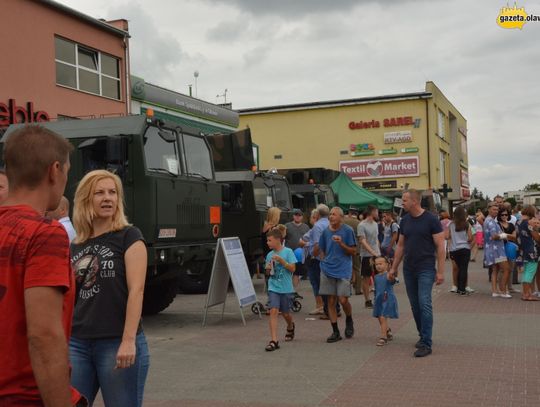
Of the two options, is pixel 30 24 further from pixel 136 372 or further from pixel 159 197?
pixel 136 372

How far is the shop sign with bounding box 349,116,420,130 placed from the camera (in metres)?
45.1

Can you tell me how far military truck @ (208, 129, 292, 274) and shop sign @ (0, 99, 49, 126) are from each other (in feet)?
18.6

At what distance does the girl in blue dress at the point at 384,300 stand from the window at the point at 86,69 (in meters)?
14.7

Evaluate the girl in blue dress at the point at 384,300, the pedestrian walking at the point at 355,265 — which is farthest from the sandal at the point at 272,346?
the pedestrian walking at the point at 355,265

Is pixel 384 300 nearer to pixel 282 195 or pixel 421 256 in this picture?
pixel 421 256

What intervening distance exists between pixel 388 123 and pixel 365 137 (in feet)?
6.05

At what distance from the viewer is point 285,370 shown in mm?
7184

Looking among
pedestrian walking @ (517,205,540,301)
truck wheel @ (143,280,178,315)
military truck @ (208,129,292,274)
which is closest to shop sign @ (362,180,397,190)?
→ military truck @ (208,129,292,274)

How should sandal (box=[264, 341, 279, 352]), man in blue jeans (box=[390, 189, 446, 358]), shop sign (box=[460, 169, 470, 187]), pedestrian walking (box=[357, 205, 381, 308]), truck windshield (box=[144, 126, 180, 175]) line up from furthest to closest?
shop sign (box=[460, 169, 470, 187]) → pedestrian walking (box=[357, 205, 381, 308]) → truck windshield (box=[144, 126, 180, 175]) → sandal (box=[264, 341, 279, 352]) → man in blue jeans (box=[390, 189, 446, 358])

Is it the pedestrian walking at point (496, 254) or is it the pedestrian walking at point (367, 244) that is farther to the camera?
the pedestrian walking at point (496, 254)

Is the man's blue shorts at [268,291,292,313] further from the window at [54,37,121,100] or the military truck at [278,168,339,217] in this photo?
the window at [54,37,121,100]

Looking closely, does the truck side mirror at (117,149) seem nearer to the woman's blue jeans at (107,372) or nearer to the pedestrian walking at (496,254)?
the woman's blue jeans at (107,372)

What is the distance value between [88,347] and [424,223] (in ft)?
17.8

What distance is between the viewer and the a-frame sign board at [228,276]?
34.5 ft
